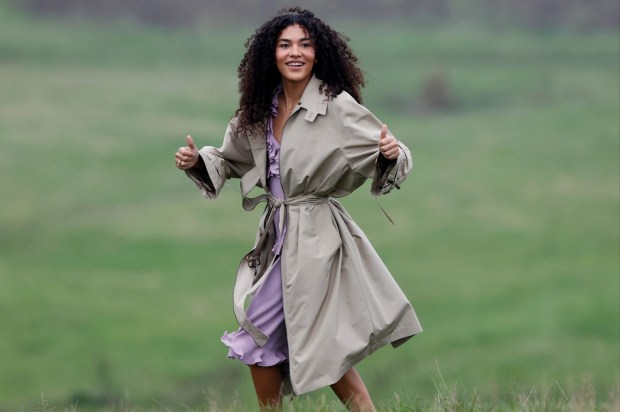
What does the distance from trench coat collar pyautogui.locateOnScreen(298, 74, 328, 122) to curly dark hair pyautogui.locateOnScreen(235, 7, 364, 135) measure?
0.03 m

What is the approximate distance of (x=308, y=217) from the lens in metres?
6.19

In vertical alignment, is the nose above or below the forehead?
below

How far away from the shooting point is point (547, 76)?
133ft

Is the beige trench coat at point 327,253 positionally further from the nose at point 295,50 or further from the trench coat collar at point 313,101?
the nose at point 295,50

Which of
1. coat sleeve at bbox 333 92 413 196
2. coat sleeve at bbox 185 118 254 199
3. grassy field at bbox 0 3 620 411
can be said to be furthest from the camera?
grassy field at bbox 0 3 620 411

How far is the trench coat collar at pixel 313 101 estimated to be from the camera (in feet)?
20.1

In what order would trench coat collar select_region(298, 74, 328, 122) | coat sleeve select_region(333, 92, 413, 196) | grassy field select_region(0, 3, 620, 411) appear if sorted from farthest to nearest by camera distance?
1. grassy field select_region(0, 3, 620, 411)
2. trench coat collar select_region(298, 74, 328, 122)
3. coat sleeve select_region(333, 92, 413, 196)

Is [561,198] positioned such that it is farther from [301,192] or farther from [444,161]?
[301,192]

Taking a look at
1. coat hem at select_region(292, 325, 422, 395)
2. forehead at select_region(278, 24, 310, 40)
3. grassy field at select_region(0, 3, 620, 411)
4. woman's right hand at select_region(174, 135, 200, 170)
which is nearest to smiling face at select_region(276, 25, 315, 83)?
forehead at select_region(278, 24, 310, 40)

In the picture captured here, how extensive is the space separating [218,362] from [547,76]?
2287 centimetres

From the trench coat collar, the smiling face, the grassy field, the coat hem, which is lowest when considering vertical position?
the grassy field

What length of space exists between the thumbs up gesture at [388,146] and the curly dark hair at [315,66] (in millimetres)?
378

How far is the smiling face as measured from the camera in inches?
244

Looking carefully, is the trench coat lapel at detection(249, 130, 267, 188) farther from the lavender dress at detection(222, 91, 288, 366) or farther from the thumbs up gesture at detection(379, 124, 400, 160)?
the thumbs up gesture at detection(379, 124, 400, 160)
